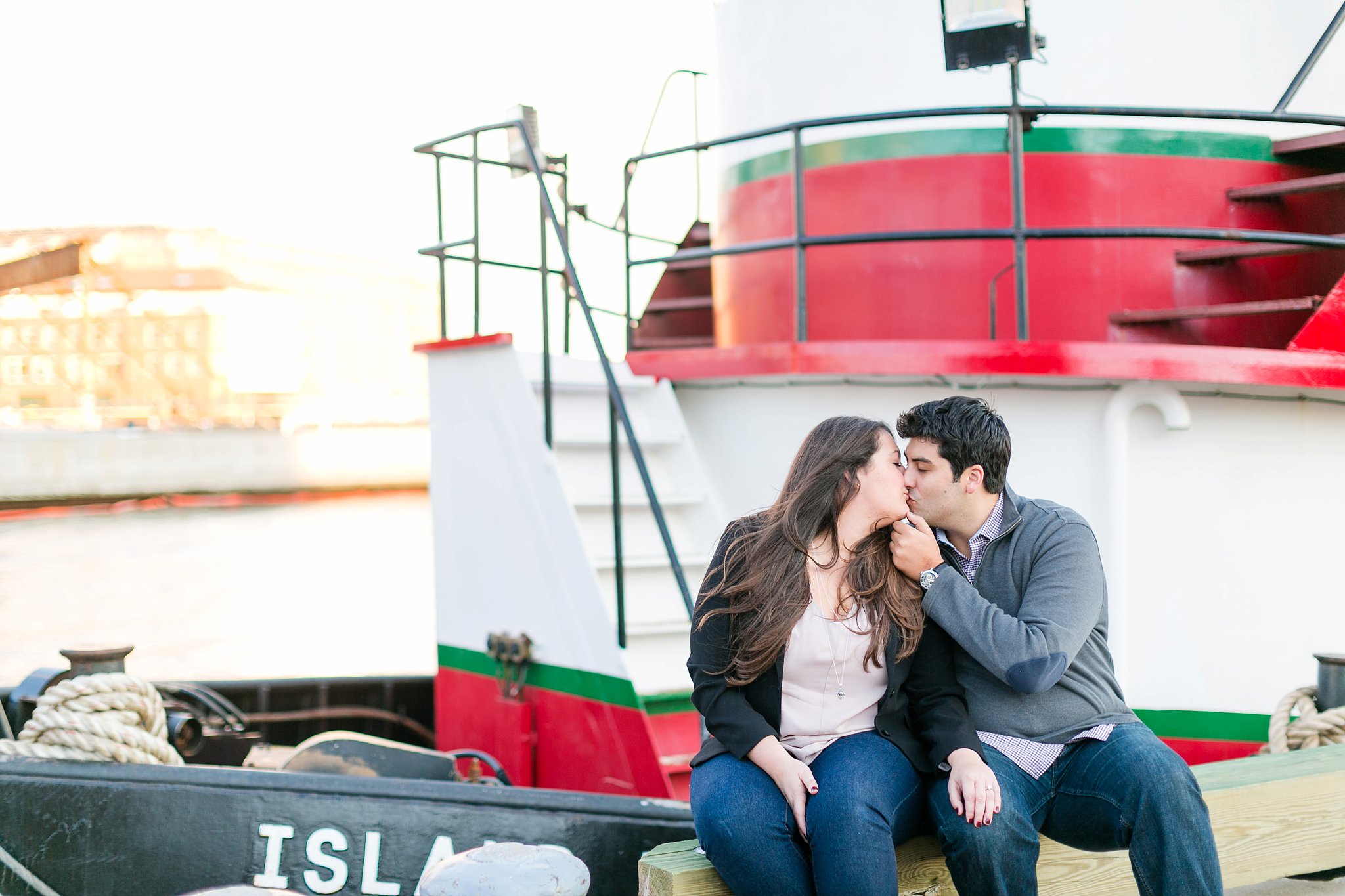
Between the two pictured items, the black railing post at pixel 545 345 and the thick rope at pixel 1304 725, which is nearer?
the thick rope at pixel 1304 725

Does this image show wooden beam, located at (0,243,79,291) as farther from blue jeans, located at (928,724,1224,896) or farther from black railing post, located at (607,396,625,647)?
blue jeans, located at (928,724,1224,896)

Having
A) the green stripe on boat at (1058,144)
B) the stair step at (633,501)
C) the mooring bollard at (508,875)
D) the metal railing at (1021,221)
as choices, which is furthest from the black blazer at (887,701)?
the green stripe on boat at (1058,144)

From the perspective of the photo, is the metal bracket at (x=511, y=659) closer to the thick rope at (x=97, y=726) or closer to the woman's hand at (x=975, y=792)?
the thick rope at (x=97, y=726)

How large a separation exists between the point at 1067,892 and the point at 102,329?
2597 inches

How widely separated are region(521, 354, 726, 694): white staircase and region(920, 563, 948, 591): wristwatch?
202cm

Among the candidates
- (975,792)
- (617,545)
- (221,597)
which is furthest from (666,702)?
(221,597)

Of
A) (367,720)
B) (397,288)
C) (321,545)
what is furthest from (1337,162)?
(397,288)

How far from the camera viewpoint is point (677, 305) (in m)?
5.85

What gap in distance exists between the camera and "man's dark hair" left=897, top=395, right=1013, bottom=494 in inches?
90.5

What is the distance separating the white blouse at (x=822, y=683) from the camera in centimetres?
217

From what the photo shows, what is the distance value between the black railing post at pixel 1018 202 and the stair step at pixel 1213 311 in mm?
706

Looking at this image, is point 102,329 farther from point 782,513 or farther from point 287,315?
point 782,513

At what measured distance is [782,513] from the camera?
227cm

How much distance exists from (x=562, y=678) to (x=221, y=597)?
15492 millimetres
